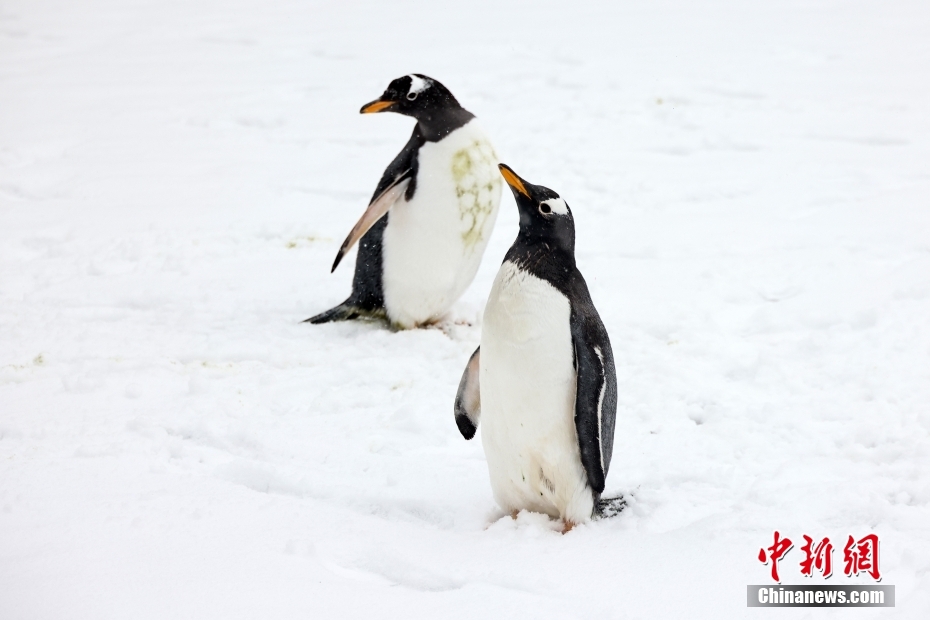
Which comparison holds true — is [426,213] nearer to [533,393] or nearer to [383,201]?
[383,201]

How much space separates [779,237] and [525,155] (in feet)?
7.16

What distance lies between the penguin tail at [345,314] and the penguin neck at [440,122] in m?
0.93

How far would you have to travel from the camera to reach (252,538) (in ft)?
8.13

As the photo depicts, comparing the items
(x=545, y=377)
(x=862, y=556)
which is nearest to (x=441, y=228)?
(x=545, y=377)

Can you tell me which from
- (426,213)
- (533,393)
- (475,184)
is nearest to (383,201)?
(426,213)

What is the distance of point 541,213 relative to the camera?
9.06 feet

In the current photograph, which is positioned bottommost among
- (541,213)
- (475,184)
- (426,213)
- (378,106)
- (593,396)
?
(593,396)

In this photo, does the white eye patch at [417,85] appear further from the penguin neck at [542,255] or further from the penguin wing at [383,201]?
the penguin neck at [542,255]

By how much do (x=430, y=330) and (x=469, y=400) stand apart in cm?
152

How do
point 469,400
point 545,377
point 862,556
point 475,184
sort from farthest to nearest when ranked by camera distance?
point 475,184
point 469,400
point 545,377
point 862,556

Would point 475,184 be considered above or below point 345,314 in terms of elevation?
above

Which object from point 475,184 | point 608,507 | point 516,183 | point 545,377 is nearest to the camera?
point 545,377

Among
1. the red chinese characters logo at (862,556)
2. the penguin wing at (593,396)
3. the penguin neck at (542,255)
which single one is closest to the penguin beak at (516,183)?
the penguin neck at (542,255)

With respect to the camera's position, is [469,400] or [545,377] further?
[469,400]
